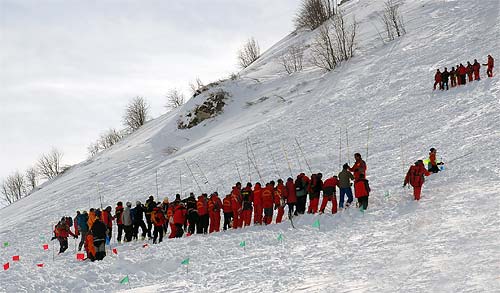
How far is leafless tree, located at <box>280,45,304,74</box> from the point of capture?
144ft

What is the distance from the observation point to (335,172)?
19.7 m

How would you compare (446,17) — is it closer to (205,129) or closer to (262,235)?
(205,129)

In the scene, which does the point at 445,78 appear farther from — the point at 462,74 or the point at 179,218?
the point at 179,218

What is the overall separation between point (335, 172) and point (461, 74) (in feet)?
31.8

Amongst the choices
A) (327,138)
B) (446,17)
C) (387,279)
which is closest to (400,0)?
(446,17)

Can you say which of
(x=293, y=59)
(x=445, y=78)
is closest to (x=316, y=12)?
(x=293, y=59)

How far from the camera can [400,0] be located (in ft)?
160

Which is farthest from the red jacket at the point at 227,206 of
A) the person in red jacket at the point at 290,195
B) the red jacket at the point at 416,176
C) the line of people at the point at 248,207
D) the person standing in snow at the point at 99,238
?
the red jacket at the point at 416,176

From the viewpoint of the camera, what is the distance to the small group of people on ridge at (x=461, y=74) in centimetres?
2417

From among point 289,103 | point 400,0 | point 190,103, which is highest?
point 400,0

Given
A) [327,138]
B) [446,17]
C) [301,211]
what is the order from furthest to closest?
[446,17], [327,138], [301,211]

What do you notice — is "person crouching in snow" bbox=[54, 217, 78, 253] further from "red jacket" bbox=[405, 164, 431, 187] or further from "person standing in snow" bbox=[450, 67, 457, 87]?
"person standing in snow" bbox=[450, 67, 457, 87]

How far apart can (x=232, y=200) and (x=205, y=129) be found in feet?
73.7

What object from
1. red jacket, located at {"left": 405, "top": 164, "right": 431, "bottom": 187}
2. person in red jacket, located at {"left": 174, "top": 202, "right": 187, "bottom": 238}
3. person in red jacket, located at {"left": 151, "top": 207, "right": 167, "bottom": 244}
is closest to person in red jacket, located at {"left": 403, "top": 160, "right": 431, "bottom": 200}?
red jacket, located at {"left": 405, "top": 164, "right": 431, "bottom": 187}
